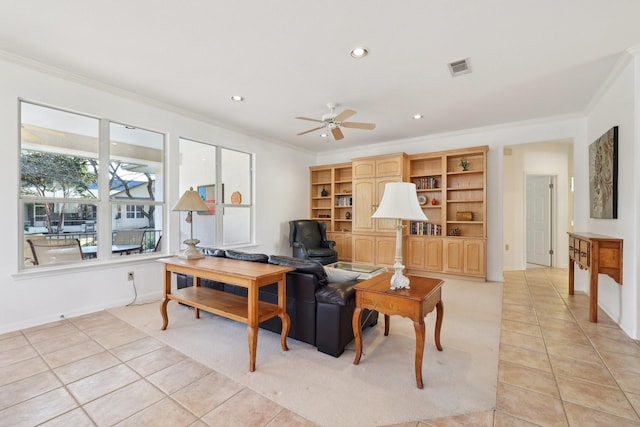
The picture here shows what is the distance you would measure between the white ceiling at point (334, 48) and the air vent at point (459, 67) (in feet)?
0.20

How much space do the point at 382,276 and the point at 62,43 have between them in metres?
3.67

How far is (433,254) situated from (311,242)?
2445 mm

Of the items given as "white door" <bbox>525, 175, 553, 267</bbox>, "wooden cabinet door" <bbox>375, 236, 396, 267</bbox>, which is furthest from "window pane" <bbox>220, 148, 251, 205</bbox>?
"white door" <bbox>525, 175, 553, 267</bbox>

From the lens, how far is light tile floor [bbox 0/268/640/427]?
168 centimetres

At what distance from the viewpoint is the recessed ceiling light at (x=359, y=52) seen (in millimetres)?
2697

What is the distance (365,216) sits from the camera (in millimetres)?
5949

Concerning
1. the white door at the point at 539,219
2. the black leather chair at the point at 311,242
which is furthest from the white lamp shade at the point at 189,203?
the white door at the point at 539,219

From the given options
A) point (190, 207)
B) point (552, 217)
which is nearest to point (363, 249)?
point (190, 207)

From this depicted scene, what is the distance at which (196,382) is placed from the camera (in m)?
2.03

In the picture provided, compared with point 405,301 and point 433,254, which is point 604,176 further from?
point 405,301

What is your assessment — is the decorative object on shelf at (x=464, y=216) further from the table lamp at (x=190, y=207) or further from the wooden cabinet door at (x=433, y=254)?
the table lamp at (x=190, y=207)

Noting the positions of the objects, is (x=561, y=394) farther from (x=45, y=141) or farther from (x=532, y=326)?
(x=45, y=141)

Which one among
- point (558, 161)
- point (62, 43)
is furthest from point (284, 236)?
→ point (558, 161)

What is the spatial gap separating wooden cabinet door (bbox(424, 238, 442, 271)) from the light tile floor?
7.57 ft
